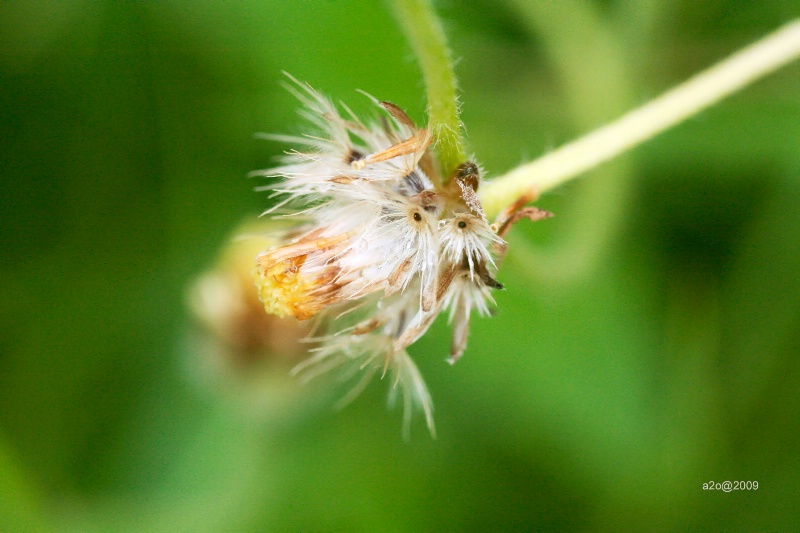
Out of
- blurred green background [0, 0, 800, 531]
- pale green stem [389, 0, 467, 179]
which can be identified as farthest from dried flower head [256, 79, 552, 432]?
blurred green background [0, 0, 800, 531]

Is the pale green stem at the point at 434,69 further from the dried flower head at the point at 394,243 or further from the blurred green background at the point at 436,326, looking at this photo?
the blurred green background at the point at 436,326

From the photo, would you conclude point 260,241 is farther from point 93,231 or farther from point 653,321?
point 653,321

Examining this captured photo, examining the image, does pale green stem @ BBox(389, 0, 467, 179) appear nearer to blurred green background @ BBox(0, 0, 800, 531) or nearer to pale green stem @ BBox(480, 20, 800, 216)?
pale green stem @ BBox(480, 20, 800, 216)

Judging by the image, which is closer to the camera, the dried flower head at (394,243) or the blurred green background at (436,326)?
the dried flower head at (394,243)

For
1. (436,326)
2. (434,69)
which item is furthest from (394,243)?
(436,326)

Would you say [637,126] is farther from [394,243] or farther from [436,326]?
[436,326]

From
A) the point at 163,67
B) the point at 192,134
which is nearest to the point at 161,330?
the point at 192,134

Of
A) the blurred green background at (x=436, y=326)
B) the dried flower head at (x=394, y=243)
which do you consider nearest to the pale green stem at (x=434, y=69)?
the dried flower head at (x=394, y=243)
